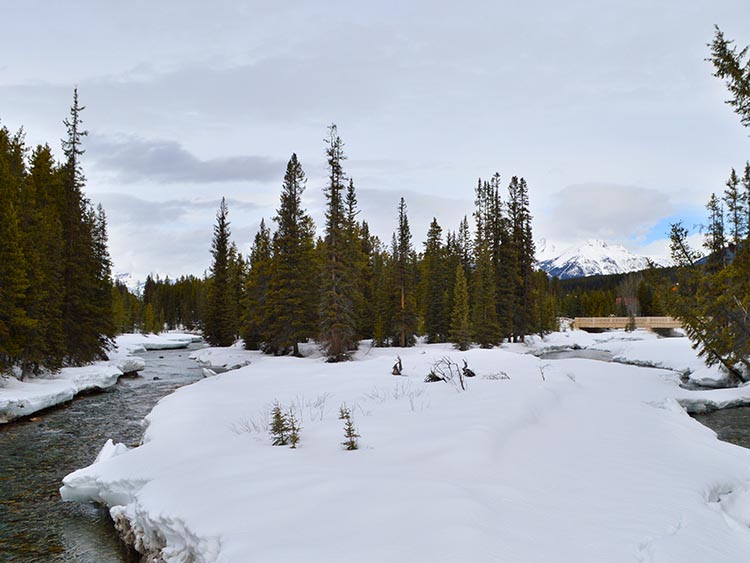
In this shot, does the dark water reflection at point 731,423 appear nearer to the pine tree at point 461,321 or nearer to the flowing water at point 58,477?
the flowing water at point 58,477

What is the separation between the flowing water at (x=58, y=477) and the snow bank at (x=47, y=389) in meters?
0.46

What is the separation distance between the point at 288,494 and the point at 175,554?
1478mm

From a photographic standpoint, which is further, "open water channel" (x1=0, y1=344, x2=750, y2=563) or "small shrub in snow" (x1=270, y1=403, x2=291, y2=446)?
"small shrub in snow" (x1=270, y1=403, x2=291, y2=446)

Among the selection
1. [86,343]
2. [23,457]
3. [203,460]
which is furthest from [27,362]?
[203,460]

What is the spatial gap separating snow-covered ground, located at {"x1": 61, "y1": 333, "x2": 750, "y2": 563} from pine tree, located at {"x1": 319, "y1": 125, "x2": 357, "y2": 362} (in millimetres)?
19072

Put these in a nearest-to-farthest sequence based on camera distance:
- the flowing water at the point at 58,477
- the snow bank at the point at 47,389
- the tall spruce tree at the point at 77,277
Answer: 1. the flowing water at the point at 58,477
2. the snow bank at the point at 47,389
3. the tall spruce tree at the point at 77,277

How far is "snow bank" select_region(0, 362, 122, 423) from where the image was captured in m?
16.9

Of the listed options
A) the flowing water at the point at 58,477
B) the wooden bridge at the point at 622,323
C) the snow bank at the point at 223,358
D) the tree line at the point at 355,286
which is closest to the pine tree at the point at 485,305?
the tree line at the point at 355,286

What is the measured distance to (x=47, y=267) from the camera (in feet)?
80.1

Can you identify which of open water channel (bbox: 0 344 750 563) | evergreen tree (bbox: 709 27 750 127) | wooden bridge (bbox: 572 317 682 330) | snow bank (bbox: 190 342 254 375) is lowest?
open water channel (bbox: 0 344 750 563)

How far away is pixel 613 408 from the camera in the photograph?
1303 cm

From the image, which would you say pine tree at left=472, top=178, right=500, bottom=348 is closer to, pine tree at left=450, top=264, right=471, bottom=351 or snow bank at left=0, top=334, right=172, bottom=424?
pine tree at left=450, top=264, right=471, bottom=351

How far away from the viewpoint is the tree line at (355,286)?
3369 centimetres

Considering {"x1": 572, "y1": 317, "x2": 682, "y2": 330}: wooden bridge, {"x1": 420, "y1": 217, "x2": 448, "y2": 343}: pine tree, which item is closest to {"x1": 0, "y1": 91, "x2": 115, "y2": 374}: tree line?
{"x1": 420, "y1": 217, "x2": 448, "y2": 343}: pine tree
